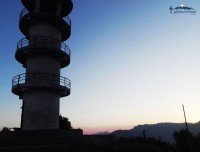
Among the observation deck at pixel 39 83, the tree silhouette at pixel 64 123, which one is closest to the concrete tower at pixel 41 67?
the observation deck at pixel 39 83

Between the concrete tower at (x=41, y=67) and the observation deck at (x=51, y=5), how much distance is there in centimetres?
36

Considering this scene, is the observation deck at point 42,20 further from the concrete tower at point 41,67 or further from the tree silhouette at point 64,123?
the tree silhouette at point 64,123

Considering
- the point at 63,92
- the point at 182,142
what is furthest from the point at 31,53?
the point at 182,142

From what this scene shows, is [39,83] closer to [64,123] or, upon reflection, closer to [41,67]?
[41,67]

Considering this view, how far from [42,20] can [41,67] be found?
5.87 meters

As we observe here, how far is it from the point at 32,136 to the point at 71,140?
3.73 metres

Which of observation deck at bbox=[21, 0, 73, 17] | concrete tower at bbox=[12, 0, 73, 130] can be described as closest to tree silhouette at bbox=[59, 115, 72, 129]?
concrete tower at bbox=[12, 0, 73, 130]

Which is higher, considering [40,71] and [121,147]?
[40,71]

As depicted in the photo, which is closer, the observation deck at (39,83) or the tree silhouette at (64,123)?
the observation deck at (39,83)

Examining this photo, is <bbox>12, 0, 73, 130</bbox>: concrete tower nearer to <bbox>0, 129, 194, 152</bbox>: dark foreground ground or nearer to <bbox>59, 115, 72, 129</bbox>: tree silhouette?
<bbox>0, 129, 194, 152</bbox>: dark foreground ground

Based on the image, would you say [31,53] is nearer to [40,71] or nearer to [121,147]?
[40,71]

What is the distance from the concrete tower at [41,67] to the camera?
23719 mm

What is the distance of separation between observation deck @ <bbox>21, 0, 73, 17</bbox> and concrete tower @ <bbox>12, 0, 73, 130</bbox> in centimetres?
36

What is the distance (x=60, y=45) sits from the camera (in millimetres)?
26984
